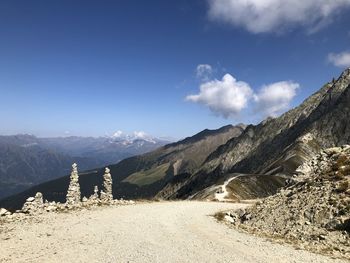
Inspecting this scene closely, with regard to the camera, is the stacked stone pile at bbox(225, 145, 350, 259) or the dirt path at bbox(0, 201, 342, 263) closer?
the dirt path at bbox(0, 201, 342, 263)

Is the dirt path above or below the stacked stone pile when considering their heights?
below

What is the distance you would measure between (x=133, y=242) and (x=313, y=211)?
15.0 m

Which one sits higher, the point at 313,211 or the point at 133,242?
the point at 313,211

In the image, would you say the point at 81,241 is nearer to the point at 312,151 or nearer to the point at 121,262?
the point at 121,262

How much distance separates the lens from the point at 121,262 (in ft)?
70.6

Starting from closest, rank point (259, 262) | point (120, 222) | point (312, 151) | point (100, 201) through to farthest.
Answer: point (259, 262), point (120, 222), point (100, 201), point (312, 151)

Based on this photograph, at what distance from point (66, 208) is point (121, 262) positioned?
21283 millimetres

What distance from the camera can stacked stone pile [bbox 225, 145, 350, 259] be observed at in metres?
27.0

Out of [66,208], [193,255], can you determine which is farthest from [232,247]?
[66,208]

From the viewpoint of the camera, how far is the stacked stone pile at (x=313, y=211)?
2695 centimetres

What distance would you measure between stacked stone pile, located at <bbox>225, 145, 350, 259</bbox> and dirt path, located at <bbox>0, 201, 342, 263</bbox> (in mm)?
2696

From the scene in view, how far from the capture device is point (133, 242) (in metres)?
26.5

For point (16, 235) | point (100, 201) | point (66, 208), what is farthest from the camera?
point (100, 201)

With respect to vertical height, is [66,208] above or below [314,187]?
below
